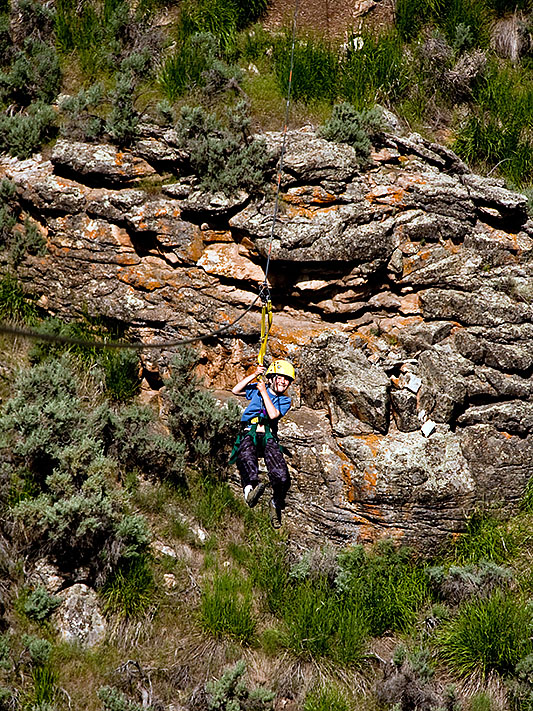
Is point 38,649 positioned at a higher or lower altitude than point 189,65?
lower

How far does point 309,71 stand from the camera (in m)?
9.54

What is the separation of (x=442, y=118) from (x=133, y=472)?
21.8 feet

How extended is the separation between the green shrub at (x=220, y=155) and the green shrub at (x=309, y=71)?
1.49 meters

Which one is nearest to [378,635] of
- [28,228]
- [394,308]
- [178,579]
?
[178,579]

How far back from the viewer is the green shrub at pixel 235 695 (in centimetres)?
589

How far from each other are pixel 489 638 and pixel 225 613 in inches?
98.9

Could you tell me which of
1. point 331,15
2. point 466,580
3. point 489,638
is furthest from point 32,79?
point 489,638

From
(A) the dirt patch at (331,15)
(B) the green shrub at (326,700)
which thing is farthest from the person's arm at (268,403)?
(A) the dirt patch at (331,15)

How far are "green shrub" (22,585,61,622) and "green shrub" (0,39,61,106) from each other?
6505 mm

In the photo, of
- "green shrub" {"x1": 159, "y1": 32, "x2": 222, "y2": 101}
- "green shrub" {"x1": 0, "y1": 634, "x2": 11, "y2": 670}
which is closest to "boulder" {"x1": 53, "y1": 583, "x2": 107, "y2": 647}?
"green shrub" {"x1": 0, "y1": 634, "x2": 11, "y2": 670}

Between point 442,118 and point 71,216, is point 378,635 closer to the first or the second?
point 71,216

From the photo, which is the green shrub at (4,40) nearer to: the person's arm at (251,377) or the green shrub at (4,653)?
the person's arm at (251,377)

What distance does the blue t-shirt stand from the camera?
6.84 m

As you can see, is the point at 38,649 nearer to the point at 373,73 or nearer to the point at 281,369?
the point at 281,369
